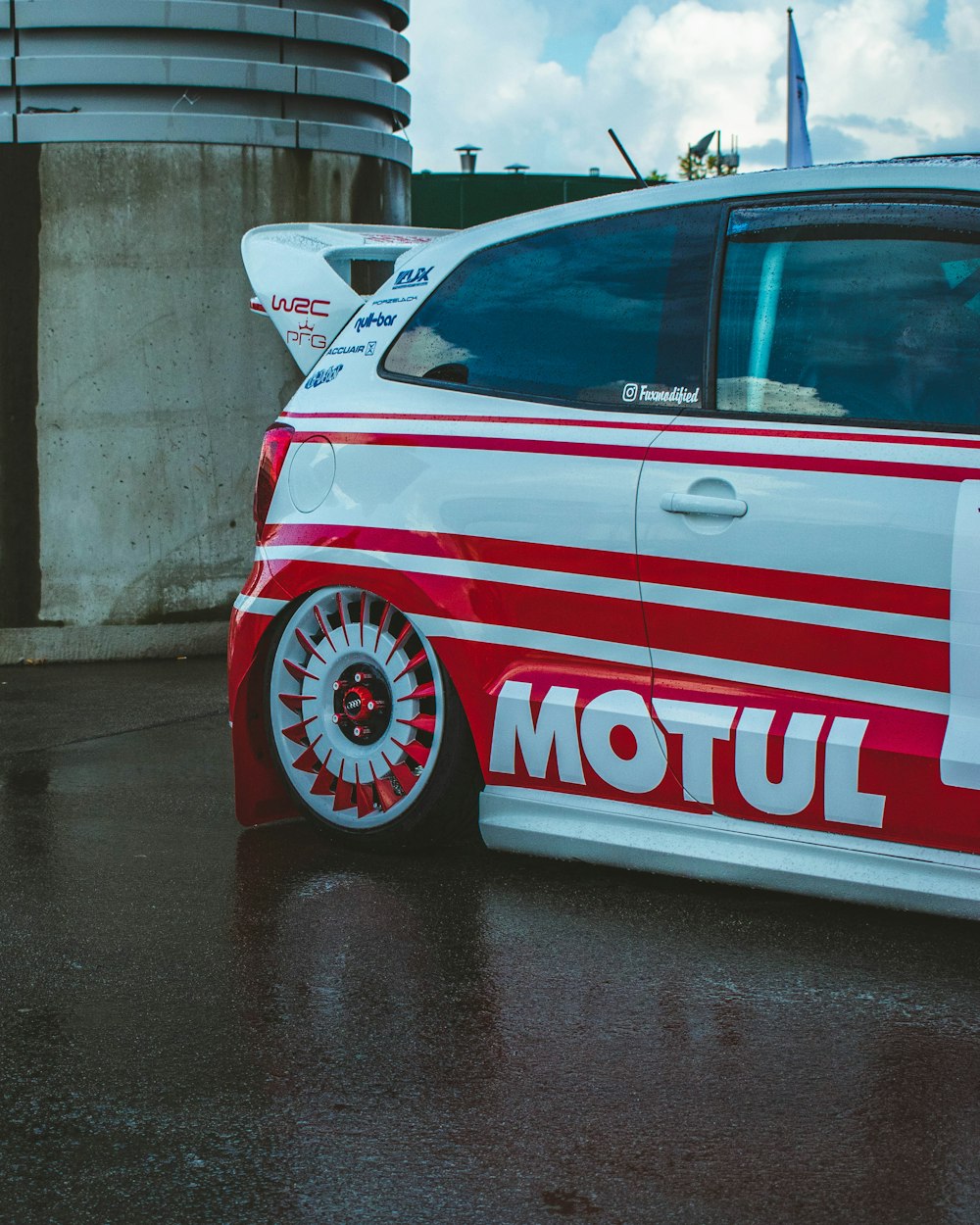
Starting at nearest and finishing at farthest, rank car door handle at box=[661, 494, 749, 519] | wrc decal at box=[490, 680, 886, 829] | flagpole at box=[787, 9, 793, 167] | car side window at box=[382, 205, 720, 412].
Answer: wrc decal at box=[490, 680, 886, 829] → car door handle at box=[661, 494, 749, 519] → car side window at box=[382, 205, 720, 412] → flagpole at box=[787, 9, 793, 167]

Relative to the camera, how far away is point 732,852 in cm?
407

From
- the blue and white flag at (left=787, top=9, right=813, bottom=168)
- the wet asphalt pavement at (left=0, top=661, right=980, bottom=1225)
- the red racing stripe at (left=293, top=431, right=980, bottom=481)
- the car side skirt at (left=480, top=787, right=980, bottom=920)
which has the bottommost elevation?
the wet asphalt pavement at (left=0, top=661, right=980, bottom=1225)

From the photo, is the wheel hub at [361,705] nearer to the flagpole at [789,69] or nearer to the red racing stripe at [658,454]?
the red racing stripe at [658,454]

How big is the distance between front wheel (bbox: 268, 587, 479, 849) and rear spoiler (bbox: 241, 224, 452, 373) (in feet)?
3.05

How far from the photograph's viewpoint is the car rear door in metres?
3.77

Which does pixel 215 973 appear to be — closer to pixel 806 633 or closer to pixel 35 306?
pixel 806 633

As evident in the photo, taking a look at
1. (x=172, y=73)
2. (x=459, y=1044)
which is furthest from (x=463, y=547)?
(x=172, y=73)

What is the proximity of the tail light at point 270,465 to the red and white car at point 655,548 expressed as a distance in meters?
0.01

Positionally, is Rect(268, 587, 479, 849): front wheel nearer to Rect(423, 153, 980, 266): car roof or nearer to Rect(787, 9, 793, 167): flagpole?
Rect(423, 153, 980, 266): car roof

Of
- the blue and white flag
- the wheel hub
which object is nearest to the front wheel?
the wheel hub

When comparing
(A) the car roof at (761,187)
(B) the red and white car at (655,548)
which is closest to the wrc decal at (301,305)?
(B) the red and white car at (655,548)

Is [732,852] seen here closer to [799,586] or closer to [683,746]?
[683,746]

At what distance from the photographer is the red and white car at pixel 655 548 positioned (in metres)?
3.83

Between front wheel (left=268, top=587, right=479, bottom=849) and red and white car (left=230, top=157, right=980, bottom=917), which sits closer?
red and white car (left=230, top=157, right=980, bottom=917)
